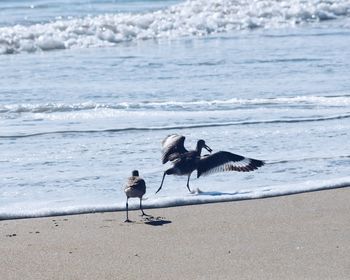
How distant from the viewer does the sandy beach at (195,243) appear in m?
5.36

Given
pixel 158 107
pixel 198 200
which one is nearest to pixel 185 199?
pixel 198 200

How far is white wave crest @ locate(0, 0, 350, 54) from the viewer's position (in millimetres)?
18266

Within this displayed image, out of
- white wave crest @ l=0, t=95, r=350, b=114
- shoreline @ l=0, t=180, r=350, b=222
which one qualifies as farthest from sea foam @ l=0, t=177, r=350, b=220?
white wave crest @ l=0, t=95, r=350, b=114

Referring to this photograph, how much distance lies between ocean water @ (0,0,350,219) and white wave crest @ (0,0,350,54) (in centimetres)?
6

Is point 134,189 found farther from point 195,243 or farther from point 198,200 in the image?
point 195,243

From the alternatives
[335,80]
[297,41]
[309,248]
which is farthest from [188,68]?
[309,248]

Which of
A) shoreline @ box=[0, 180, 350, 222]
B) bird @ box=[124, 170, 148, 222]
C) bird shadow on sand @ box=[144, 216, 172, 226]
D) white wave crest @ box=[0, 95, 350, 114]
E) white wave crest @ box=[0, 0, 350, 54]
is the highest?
bird @ box=[124, 170, 148, 222]

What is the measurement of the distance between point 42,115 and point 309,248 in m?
5.38

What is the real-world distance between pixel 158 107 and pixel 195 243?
5.15m

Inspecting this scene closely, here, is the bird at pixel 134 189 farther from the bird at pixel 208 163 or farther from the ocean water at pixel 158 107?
the bird at pixel 208 163

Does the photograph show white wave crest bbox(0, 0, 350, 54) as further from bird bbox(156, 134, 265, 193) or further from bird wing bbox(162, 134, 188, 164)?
bird bbox(156, 134, 265, 193)

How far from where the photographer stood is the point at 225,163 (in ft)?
24.1

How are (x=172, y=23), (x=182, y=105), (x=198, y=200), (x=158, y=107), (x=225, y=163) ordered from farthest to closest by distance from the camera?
(x=172, y=23), (x=182, y=105), (x=158, y=107), (x=225, y=163), (x=198, y=200)

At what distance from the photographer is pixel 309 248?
573 centimetres
